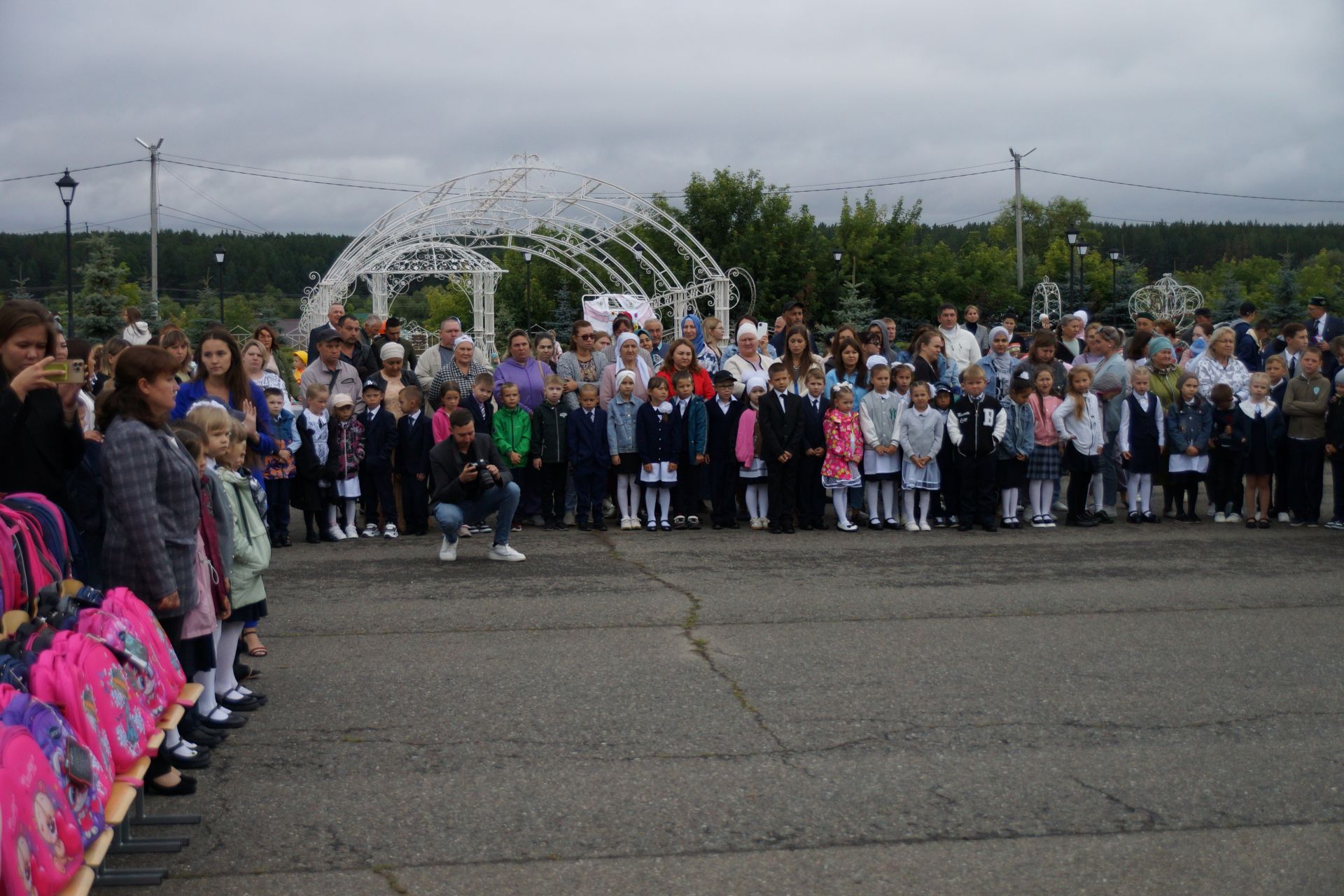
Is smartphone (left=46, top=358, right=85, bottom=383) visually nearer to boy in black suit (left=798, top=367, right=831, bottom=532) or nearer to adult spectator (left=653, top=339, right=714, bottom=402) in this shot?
adult spectator (left=653, top=339, right=714, bottom=402)

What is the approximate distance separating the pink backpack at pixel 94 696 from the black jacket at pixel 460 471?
19.2ft

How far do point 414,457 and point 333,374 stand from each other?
126 centimetres

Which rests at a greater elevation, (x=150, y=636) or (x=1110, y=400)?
(x=1110, y=400)

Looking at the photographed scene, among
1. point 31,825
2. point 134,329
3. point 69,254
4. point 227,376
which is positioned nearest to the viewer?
point 31,825

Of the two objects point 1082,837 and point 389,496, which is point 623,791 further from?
point 389,496

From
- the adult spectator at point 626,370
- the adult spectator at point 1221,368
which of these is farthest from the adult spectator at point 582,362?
the adult spectator at point 1221,368

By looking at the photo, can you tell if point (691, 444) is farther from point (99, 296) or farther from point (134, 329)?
point (99, 296)

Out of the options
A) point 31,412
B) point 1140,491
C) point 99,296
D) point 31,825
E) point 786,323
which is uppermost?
point 99,296

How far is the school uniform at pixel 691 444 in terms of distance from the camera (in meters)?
12.1

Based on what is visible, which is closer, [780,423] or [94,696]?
[94,696]

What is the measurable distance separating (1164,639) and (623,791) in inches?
162

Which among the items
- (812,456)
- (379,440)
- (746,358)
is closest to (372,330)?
(379,440)

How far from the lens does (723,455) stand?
12.2 m

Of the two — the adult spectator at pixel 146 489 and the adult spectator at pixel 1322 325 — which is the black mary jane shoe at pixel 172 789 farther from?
the adult spectator at pixel 1322 325
